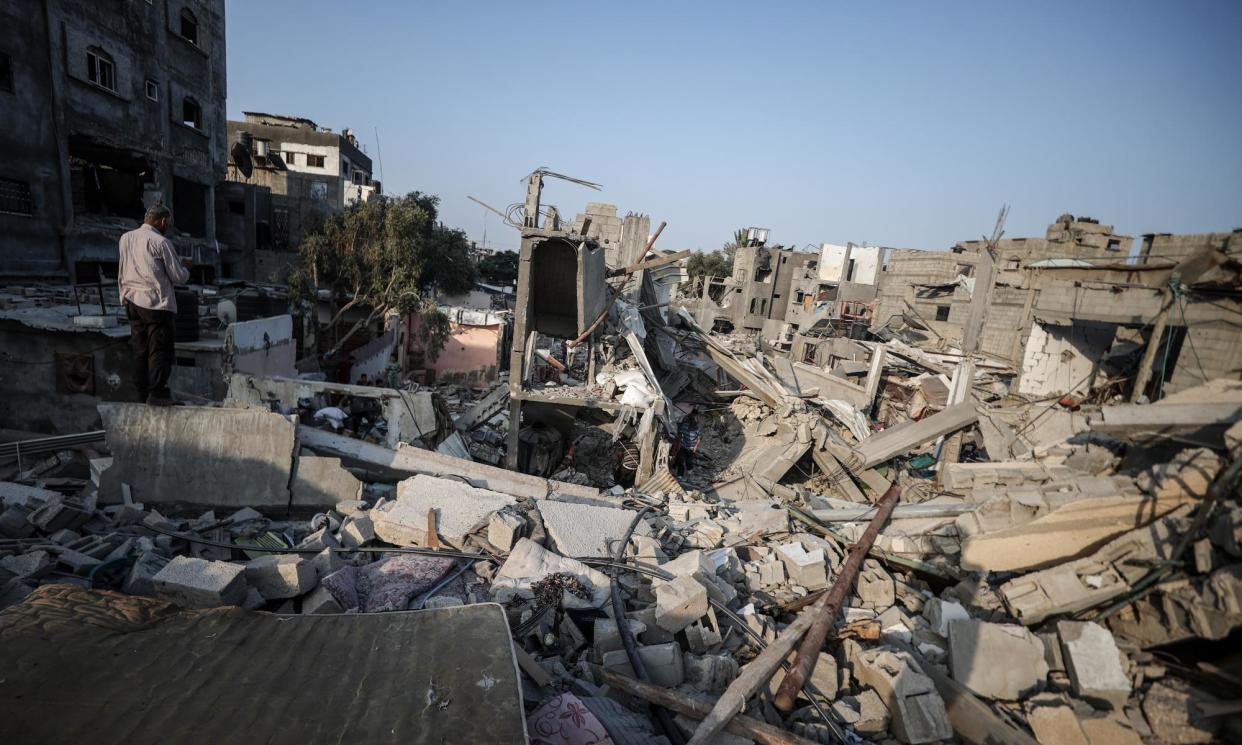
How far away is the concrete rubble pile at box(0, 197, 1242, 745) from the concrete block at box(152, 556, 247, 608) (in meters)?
0.01

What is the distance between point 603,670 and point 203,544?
10.1 ft

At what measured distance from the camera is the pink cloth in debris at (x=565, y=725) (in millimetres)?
2488

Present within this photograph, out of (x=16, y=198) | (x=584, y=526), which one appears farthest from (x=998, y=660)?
(x=16, y=198)

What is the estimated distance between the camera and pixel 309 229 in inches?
591

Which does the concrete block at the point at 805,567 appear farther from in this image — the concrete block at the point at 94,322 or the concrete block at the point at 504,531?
the concrete block at the point at 94,322

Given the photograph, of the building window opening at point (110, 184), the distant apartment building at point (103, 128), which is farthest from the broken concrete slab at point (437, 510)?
the building window opening at point (110, 184)

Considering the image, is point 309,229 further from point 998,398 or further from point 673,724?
point 998,398

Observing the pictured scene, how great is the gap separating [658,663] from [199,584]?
2.59 metres

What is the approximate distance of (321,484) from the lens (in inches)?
187

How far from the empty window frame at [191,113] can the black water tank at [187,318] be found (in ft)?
40.8

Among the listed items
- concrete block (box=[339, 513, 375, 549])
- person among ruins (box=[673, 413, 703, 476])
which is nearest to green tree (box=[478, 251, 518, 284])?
person among ruins (box=[673, 413, 703, 476])

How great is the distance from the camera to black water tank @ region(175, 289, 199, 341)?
26.9 feet

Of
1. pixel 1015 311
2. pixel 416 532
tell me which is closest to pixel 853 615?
pixel 416 532

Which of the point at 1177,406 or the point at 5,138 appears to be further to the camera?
the point at 5,138
